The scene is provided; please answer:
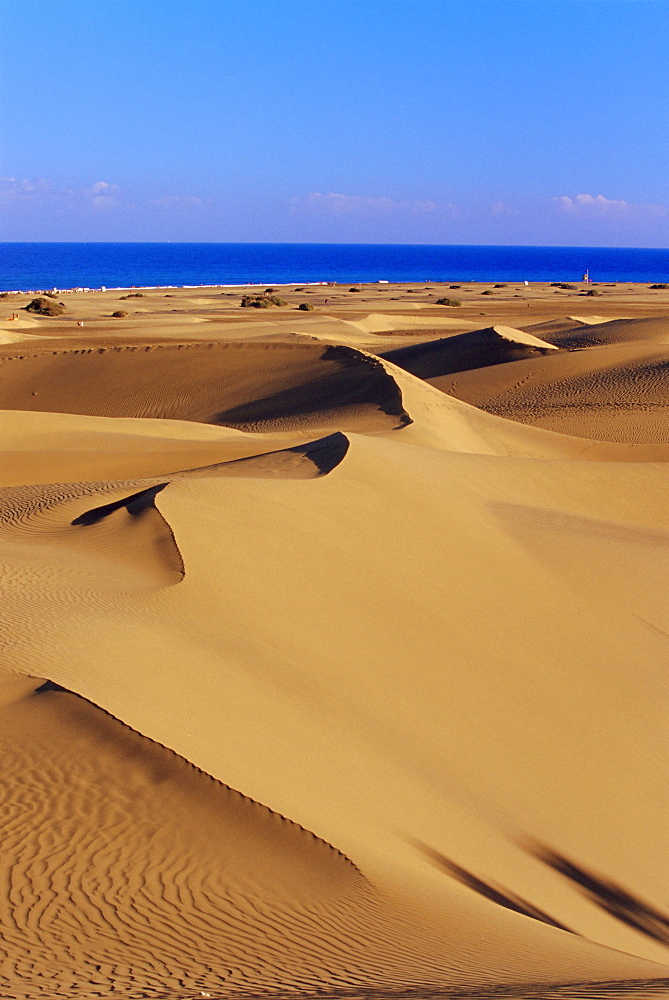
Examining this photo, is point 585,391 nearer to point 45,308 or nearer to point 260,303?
point 45,308

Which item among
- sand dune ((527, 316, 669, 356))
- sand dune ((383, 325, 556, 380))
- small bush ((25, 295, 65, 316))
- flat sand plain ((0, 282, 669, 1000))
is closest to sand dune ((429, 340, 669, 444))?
sand dune ((383, 325, 556, 380))

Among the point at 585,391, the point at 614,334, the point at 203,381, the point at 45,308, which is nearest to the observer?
the point at 585,391

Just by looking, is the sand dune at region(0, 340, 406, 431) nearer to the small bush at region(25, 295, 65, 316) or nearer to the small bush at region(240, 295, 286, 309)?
the small bush at region(25, 295, 65, 316)

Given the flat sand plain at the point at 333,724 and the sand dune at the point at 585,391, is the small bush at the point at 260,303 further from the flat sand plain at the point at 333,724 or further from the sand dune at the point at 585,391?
the flat sand plain at the point at 333,724

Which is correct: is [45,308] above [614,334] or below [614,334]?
below

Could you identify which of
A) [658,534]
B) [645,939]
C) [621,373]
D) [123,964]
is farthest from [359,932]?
[621,373]

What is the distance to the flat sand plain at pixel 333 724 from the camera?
4.32 m

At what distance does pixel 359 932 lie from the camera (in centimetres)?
438

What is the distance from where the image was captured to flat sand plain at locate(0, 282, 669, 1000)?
14.2 ft

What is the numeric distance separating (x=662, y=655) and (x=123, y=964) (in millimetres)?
6836

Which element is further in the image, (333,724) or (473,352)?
(473,352)

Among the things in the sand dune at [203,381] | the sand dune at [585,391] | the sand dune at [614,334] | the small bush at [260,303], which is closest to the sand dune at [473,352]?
the sand dune at [585,391]

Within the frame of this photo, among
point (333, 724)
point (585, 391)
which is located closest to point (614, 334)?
point (585, 391)

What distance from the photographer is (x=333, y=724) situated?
269 inches
